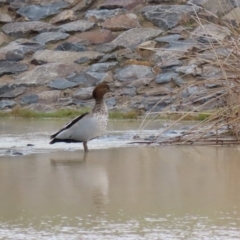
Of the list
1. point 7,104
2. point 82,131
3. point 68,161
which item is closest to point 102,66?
point 7,104

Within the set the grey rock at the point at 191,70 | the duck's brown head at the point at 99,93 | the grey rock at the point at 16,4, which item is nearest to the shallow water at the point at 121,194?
the duck's brown head at the point at 99,93

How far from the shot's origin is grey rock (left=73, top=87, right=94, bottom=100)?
1339 cm

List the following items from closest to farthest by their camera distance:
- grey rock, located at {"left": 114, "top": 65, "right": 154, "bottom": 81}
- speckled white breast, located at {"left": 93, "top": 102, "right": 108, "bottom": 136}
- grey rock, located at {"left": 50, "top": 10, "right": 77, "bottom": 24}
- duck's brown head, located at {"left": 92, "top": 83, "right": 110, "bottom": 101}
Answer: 1. speckled white breast, located at {"left": 93, "top": 102, "right": 108, "bottom": 136}
2. duck's brown head, located at {"left": 92, "top": 83, "right": 110, "bottom": 101}
3. grey rock, located at {"left": 114, "top": 65, "right": 154, "bottom": 81}
4. grey rock, located at {"left": 50, "top": 10, "right": 77, "bottom": 24}

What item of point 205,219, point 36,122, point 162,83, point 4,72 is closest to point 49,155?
point 205,219

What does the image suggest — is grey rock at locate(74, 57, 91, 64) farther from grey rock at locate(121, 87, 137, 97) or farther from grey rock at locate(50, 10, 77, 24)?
grey rock at locate(50, 10, 77, 24)

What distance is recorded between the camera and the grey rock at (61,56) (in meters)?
14.8

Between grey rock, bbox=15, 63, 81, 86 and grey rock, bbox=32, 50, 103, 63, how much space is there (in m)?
0.25

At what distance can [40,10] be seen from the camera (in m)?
17.1

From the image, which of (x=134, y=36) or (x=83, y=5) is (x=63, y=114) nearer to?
(x=134, y=36)

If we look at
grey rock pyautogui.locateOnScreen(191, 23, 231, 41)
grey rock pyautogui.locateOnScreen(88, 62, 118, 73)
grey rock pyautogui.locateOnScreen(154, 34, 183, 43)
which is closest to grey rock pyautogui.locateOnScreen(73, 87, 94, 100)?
grey rock pyautogui.locateOnScreen(88, 62, 118, 73)

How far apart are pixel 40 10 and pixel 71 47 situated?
201cm

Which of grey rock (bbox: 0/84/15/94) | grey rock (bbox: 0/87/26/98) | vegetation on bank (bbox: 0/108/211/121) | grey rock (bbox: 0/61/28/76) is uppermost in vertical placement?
grey rock (bbox: 0/61/28/76)

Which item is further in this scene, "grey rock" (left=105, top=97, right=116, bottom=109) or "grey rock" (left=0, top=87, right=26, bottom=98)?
"grey rock" (left=0, top=87, right=26, bottom=98)

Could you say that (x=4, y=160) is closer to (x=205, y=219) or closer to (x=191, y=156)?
(x=191, y=156)
